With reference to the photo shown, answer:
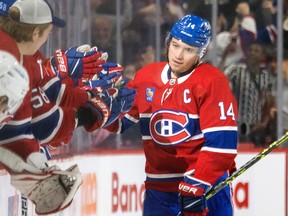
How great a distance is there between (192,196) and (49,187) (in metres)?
1.83

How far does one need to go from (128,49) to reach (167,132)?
214cm

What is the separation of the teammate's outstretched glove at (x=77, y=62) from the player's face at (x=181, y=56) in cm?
150

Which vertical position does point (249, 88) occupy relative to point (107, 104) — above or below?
below

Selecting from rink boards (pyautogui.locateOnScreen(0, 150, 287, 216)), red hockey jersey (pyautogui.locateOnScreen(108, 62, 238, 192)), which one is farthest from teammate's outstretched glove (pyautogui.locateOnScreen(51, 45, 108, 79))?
rink boards (pyautogui.locateOnScreen(0, 150, 287, 216))

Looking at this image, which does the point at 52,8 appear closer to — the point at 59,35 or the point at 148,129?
the point at 59,35

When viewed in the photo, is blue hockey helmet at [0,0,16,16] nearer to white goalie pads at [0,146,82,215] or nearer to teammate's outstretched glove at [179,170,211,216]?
white goalie pads at [0,146,82,215]

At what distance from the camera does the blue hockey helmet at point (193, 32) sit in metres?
4.23

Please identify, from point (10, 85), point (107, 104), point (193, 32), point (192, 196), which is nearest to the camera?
point (10, 85)

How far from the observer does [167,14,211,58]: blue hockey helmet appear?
4.23 m

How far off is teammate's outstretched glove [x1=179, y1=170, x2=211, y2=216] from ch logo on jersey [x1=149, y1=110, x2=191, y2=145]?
14cm

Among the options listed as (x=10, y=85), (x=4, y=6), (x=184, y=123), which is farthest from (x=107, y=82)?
(x=184, y=123)

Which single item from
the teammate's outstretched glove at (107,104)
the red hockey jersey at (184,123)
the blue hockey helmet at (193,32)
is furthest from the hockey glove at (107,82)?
the blue hockey helmet at (193,32)

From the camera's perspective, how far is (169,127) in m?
4.22

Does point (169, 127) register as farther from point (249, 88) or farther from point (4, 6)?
point (249, 88)
